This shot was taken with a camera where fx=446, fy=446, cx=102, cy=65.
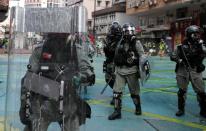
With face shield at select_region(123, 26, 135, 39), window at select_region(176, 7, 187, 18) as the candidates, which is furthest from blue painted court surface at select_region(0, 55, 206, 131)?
window at select_region(176, 7, 187, 18)

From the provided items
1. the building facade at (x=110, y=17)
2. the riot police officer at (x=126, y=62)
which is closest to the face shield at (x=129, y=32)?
the riot police officer at (x=126, y=62)

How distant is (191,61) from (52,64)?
462 centimetres

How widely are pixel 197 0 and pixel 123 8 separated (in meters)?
32.0

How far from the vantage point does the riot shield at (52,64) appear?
4637mm

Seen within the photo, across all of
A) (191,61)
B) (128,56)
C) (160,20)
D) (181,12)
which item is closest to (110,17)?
(160,20)

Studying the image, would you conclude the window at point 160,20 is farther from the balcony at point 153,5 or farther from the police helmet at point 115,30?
the police helmet at point 115,30

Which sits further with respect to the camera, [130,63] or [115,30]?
[115,30]

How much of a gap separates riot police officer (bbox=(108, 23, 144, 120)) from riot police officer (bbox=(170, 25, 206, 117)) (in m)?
0.89

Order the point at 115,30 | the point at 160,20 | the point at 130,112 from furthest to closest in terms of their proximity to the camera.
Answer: the point at 160,20, the point at 130,112, the point at 115,30

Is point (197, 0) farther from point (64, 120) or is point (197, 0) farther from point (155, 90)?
point (64, 120)

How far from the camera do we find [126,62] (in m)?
8.39

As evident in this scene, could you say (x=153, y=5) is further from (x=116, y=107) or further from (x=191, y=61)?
(x=116, y=107)

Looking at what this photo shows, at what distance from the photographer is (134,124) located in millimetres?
8008

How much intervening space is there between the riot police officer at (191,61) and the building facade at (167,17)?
32.6 metres
